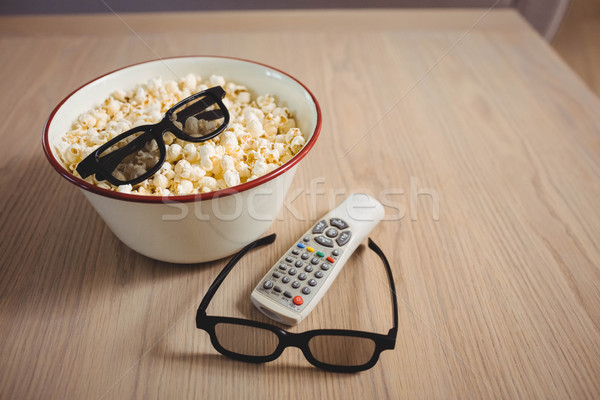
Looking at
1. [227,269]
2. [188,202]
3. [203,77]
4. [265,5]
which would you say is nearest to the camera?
[188,202]

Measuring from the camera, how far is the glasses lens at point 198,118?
584 millimetres

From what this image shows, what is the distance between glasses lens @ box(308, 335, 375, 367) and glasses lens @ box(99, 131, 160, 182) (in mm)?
298

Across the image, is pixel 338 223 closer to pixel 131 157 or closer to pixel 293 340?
pixel 293 340

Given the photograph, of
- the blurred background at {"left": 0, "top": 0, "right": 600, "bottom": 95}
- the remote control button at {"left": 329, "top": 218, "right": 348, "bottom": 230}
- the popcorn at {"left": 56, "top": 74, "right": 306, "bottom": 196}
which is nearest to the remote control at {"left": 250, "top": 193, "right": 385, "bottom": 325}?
the remote control button at {"left": 329, "top": 218, "right": 348, "bottom": 230}

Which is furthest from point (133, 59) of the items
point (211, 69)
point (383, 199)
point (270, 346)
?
point (270, 346)

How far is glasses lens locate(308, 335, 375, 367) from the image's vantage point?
497 millimetres

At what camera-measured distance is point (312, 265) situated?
1.80 ft

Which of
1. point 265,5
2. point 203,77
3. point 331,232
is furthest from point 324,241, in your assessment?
point 265,5

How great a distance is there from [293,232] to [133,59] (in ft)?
2.33

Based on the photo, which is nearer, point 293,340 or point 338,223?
point 293,340

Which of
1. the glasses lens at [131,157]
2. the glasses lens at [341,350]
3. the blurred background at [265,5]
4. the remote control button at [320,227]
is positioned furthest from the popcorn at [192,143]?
the blurred background at [265,5]

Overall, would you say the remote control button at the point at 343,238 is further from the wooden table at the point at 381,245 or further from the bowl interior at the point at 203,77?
Result: the bowl interior at the point at 203,77

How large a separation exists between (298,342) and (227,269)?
14cm

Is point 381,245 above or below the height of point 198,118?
below
